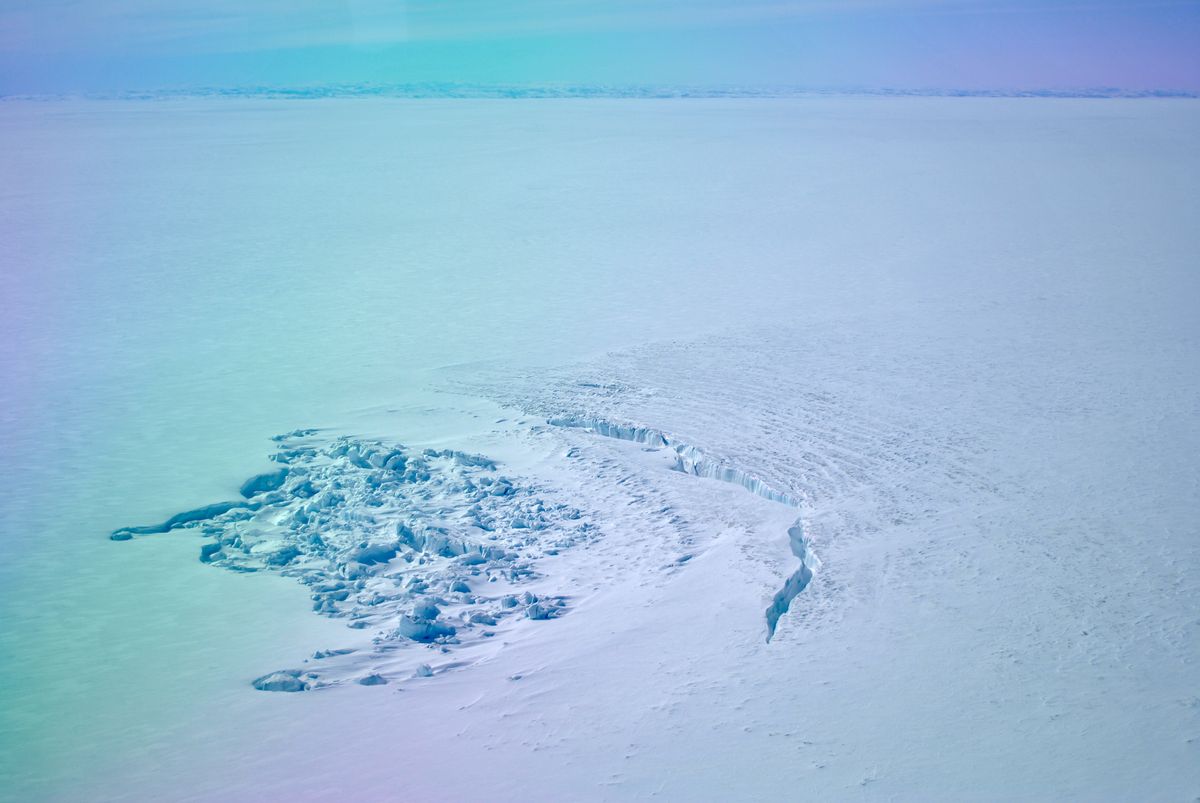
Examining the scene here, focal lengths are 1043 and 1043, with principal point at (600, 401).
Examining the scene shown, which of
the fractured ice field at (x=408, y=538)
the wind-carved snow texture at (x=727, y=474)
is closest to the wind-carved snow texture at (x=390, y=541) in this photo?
the fractured ice field at (x=408, y=538)

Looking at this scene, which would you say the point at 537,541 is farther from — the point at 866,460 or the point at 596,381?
the point at 596,381

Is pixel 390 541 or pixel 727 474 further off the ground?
pixel 727 474

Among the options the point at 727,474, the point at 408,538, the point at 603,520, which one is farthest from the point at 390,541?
the point at 727,474

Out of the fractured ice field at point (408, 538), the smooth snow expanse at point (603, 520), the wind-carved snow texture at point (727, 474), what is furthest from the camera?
the wind-carved snow texture at point (727, 474)

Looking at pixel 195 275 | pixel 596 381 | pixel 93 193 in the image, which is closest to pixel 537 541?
pixel 596 381

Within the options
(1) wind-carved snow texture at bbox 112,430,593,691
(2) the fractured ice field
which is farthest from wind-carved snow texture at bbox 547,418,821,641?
(1) wind-carved snow texture at bbox 112,430,593,691

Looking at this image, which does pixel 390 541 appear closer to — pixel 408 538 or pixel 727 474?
pixel 408 538

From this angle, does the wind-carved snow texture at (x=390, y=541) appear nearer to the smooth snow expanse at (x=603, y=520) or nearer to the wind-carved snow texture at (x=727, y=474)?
the smooth snow expanse at (x=603, y=520)
